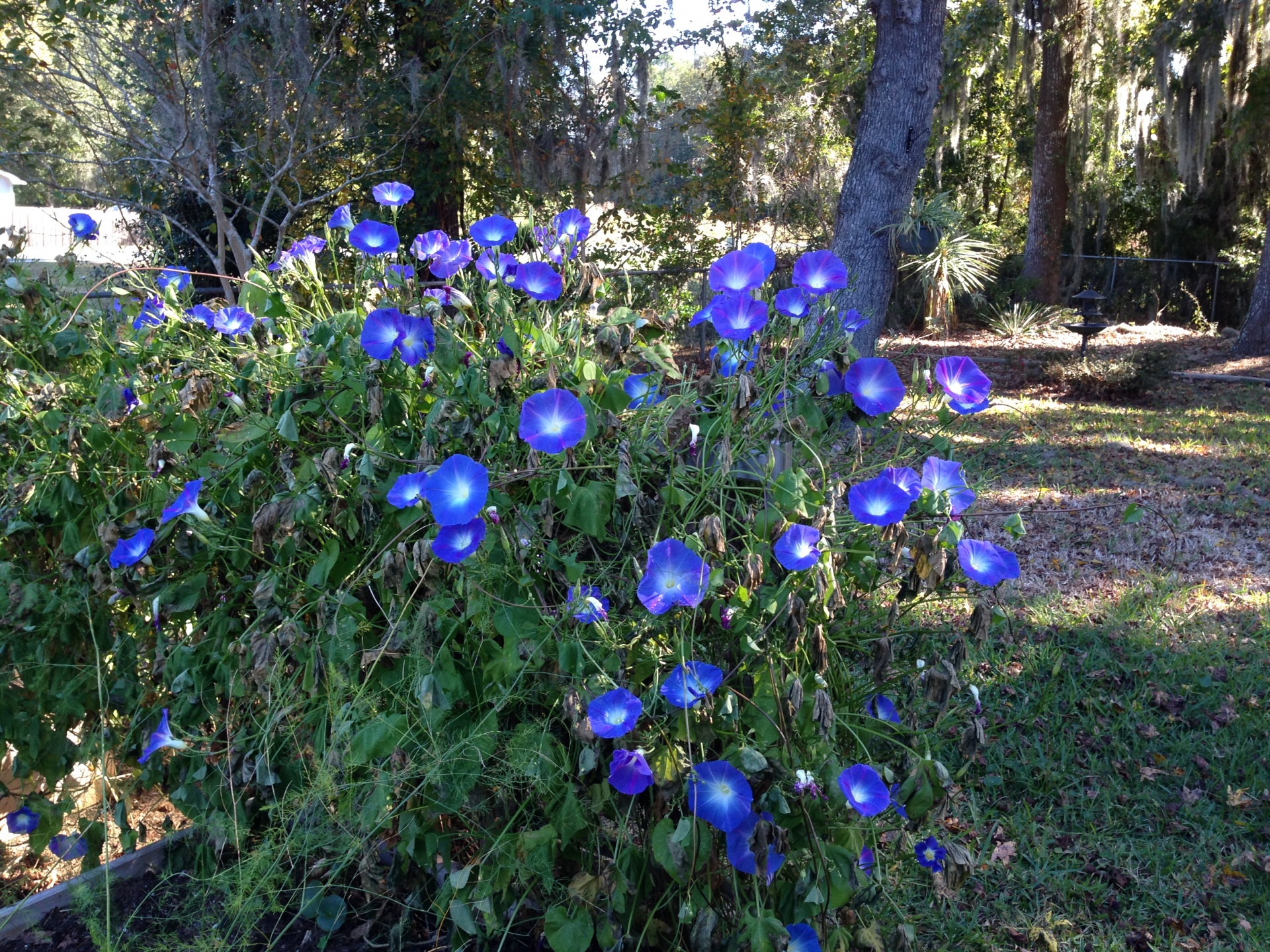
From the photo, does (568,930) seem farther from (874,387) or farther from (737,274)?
(737,274)

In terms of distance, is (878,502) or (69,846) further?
(69,846)

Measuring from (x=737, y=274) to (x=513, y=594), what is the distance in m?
0.66

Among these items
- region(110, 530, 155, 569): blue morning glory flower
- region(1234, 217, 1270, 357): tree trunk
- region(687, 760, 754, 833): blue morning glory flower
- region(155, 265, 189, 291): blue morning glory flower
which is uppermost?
region(155, 265, 189, 291): blue morning glory flower

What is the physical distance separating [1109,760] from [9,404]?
9.39ft

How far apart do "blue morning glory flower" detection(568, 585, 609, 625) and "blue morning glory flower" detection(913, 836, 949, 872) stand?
0.71 meters

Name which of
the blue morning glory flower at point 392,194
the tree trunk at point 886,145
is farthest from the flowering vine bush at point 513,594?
the tree trunk at point 886,145

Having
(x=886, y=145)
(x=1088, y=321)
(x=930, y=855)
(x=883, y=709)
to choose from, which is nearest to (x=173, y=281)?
(x=883, y=709)

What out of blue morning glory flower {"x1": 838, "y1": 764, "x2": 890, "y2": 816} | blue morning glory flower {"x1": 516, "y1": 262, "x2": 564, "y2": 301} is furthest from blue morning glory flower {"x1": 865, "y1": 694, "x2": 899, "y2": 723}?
blue morning glory flower {"x1": 516, "y1": 262, "x2": 564, "y2": 301}

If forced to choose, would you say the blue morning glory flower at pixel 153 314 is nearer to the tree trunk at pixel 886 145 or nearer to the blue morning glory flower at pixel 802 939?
the blue morning glory flower at pixel 802 939

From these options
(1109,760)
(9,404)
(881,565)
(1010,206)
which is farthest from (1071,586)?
(1010,206)

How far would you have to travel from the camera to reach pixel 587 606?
1307 mm

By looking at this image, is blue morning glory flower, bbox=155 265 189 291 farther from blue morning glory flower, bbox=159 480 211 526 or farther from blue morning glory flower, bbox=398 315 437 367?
blue morning glory flower, bbox=398 315 437 367

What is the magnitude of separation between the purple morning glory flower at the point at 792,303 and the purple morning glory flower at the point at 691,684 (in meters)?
0.63

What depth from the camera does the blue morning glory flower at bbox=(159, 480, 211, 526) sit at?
62.1 inches
